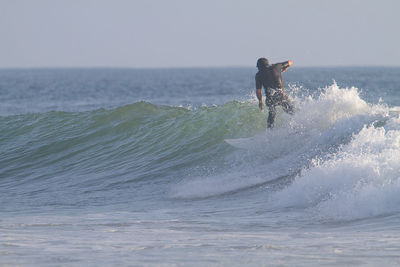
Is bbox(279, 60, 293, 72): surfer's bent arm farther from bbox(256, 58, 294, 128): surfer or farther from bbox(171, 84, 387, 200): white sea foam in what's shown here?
bbox(171, 84, 387, 200): white sea foam

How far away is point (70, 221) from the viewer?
793cm

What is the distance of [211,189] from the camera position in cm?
976

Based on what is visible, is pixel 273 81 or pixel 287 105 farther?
pixel 287 105

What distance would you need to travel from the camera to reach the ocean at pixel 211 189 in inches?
230

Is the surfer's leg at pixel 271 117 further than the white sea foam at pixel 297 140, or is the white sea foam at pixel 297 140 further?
the surfer's leg at pixel 271 117

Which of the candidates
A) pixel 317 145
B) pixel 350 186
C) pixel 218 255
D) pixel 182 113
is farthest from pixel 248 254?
pixel 182 113

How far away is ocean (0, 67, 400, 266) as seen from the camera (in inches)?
230

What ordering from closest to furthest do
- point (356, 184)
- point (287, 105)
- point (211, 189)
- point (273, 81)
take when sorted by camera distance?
point (356, 184) < point (211, 189) < point (273, 81) < point (287, 105)

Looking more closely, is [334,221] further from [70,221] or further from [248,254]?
[70,221]

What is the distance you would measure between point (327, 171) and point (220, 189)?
2.01 meters

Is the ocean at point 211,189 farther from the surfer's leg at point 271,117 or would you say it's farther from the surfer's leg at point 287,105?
the surfer's leg at point 287,105
